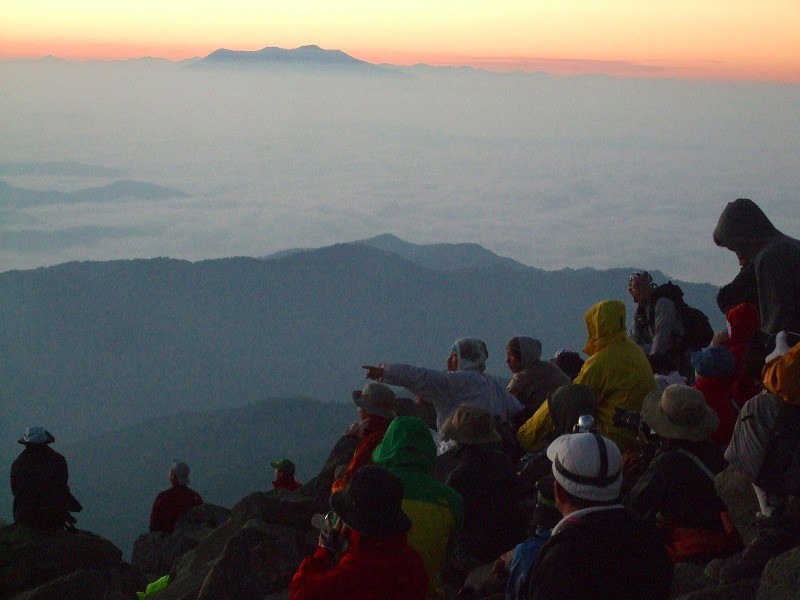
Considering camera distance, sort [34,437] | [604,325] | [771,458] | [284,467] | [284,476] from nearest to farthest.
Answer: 1. [771,458]
2. [604,325]
3. [34,437]
4. [284,476]
5. [284,467]

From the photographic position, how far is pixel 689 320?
8.96 meters

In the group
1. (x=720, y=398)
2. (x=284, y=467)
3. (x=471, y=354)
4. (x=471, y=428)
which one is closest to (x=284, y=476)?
(x=284, y=467)

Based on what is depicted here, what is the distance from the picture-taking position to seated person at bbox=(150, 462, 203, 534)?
40.0 feet

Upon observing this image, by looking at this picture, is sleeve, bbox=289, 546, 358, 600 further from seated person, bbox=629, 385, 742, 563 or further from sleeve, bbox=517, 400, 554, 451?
sleeve, bbox=517, 400, 554, 451

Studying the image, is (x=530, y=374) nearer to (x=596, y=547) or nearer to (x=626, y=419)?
(x=626, y=419)

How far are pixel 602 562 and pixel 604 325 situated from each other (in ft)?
14.1

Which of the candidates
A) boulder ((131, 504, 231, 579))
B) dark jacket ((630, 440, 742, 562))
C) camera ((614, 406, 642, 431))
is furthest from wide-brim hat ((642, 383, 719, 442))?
boulder ((131, 504, 231, 579))

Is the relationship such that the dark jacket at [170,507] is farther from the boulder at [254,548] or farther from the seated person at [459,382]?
the seated person at [459,382]

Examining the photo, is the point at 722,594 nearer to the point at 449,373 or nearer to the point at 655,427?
the point at 655,427

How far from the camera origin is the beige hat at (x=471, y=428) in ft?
20.0

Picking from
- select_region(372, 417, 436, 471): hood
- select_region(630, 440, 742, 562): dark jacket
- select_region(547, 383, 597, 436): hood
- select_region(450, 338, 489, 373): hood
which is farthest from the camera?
select_region(450, 338, 489, 373): hood

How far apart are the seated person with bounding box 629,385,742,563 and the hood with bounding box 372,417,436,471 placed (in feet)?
4.09

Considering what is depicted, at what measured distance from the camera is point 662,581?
3.56 m

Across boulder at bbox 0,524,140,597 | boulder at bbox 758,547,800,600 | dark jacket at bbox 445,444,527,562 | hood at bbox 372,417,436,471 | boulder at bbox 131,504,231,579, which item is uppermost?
hood at bbox 372,417,436,471
